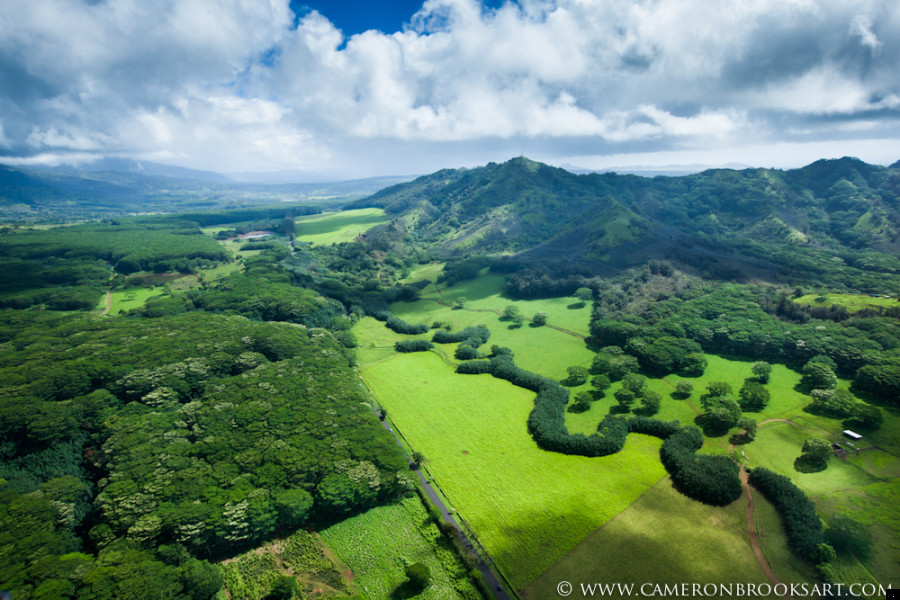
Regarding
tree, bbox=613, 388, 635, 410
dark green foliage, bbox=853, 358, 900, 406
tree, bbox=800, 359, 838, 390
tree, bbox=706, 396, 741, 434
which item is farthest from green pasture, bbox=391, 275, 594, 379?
dark green foliage, bbox=853, 358, 900, 406

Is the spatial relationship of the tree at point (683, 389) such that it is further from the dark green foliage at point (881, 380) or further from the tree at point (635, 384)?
the dark green foliage at point (881, 380)

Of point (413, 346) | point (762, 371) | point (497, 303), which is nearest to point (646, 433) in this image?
point (762, 371)

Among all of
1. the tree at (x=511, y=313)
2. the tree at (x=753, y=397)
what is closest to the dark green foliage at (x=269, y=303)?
the tree at (x=511, y=313)

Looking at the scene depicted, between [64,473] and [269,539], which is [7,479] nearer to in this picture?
[64,473]

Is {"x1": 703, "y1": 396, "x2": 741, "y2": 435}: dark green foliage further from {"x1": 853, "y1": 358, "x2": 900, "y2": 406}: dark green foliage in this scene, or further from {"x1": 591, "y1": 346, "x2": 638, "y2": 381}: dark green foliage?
{"x1": 853, "y1": 358, "x2": 900, "y2": 406}: dark green foliage

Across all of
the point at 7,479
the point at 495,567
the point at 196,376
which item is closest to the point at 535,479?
the point at 495,567

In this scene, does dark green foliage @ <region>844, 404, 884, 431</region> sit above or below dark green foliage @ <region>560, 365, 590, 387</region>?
above
